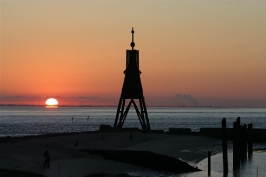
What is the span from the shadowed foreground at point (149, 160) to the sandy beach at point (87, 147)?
3.70 feet

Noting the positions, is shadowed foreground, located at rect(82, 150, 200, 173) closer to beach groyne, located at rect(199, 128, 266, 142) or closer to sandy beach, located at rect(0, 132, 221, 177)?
sandy beach, located at rect(0, 132, 221, 177)

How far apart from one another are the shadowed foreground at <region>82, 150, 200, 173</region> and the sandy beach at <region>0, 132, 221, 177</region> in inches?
44.4

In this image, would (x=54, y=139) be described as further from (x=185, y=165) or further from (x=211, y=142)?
(x=211, y=142)

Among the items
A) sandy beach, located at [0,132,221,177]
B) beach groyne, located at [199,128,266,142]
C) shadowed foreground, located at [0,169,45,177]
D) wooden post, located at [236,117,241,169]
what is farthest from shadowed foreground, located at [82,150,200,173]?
beach groyne, located at [199,128,266,142]

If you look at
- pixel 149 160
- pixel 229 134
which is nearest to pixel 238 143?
pixel 149 160

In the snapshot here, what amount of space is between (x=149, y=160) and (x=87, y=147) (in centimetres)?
729

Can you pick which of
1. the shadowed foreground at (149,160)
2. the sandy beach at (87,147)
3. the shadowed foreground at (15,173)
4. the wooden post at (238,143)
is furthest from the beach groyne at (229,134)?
the shadowed foreground at (15,173)

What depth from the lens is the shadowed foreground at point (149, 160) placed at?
138ft

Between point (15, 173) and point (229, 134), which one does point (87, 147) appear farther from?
point (229, 134)

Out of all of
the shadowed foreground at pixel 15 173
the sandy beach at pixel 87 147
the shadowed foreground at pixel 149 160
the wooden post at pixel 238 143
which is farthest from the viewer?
the wooden post at pixel 238 143

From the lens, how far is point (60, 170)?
35.5 meters

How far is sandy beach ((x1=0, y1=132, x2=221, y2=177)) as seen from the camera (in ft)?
117

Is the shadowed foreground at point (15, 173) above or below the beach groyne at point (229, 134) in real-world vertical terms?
below

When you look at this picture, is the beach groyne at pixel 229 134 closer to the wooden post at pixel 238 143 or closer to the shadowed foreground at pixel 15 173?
the wooden post at pixel 238 143
